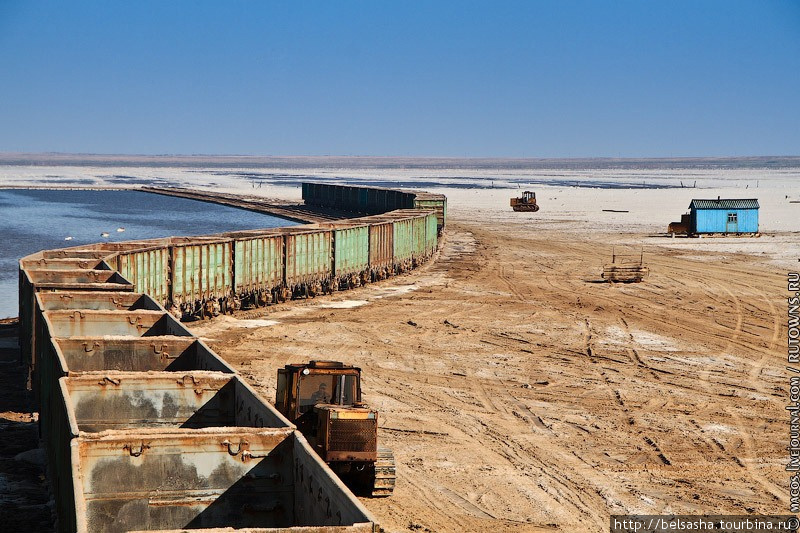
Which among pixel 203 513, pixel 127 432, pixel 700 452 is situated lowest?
pixel 700 452

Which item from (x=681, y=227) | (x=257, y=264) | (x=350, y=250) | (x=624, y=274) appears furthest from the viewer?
(x=681, y=227)

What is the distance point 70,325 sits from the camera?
64.5 feet

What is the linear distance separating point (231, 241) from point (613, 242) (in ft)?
121

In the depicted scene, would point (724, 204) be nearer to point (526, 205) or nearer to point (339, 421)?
point (526, 205)

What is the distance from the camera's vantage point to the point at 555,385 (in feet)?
81.2

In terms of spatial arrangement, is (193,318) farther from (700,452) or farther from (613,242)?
(613,242)

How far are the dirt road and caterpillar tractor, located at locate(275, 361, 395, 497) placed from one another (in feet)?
1.80

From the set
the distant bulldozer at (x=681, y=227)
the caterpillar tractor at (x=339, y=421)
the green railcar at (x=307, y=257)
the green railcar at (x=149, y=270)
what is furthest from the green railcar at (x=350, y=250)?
the distant bulldozer at (x=681, y=227)

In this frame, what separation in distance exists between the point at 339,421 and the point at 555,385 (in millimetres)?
10957

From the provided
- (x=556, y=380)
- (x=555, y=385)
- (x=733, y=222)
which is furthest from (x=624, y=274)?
(x=733, y=222)

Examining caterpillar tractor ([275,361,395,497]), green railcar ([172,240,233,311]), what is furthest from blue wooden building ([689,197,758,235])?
caterpillar tractor ([275,361,395,497])

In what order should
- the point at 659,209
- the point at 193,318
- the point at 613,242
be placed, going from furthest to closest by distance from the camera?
the point at 659,209
the point at 613,242
the point at 193,318

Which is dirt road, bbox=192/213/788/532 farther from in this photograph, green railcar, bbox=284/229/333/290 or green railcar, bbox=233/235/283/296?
green railcar, bbox=284/229/333/290

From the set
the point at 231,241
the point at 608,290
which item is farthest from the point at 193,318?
the point at 608,290
